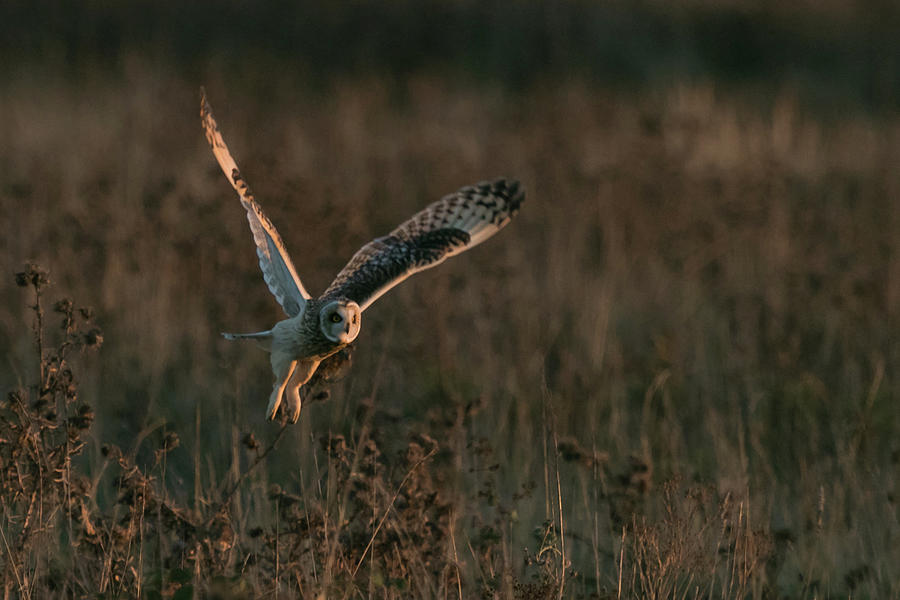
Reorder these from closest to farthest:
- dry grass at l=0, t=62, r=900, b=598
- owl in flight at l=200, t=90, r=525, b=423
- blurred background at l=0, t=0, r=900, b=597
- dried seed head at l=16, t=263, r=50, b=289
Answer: dried seed head at l=16, t=263, r=50, b=289 < dry grass at l=0, t=62, r=900, b=598 < owl in flight at l=200, t=90, r=525, b=423 < blurred background at l=0, t=0, r=900, b=597

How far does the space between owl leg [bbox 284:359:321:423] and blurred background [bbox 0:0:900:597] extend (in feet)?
0.41

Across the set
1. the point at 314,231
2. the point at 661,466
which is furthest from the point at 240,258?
the point at 661,466

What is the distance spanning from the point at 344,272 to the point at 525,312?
2366mm

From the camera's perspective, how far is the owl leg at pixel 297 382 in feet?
11.6

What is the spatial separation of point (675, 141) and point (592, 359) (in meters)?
5.09

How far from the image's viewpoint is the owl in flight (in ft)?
11.6

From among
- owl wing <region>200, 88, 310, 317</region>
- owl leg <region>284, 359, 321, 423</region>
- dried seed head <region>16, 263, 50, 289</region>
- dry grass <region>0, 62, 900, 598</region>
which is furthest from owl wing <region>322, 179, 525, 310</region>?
dried seed head <region>16, 263, 50, 289</region>

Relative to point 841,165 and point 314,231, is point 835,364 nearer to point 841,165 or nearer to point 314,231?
point 314,231

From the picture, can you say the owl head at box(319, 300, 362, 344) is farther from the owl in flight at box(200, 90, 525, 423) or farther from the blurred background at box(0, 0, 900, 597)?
the blurred background at box(0, 0, 900, 597)

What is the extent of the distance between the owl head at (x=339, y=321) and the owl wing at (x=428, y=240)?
0.34 metres

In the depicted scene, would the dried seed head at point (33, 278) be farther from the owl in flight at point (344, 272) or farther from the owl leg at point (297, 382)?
the owl leg at point (297, 382)

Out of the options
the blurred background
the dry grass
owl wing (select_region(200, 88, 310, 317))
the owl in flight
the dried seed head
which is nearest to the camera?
the dried seed head

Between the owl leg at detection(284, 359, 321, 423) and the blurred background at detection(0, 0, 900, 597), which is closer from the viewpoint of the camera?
the owl leg at detection(284, 359, 321, 423)

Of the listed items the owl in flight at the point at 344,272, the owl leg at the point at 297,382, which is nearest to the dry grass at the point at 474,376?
the owl leg at the point at 297,382
